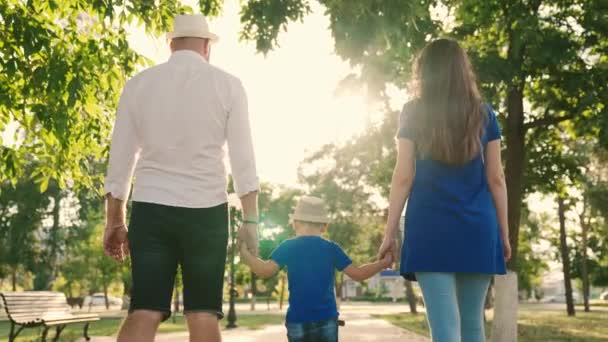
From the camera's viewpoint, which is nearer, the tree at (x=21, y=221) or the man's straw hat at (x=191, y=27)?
the man's straw hat at (x=191, y=27)

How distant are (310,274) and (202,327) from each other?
1.44 metres

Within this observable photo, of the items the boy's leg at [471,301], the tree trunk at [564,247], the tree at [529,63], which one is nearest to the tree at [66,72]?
the tree at [529,63]

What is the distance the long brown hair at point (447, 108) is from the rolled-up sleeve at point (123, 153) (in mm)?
1493

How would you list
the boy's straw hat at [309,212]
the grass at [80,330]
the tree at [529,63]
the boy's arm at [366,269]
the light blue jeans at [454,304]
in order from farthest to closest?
the grass at [80,330] < the tree at [529,63] < the boy's straw hat at [309,212] < the boy's arm at [366,269] < the light blue jeans at [454,304]

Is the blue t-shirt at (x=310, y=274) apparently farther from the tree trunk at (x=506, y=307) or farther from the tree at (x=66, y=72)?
the tree trunk at (x=506, y=307)

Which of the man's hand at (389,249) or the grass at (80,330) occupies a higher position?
the man's hand at (389,249)

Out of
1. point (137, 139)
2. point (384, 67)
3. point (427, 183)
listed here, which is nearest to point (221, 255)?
point (137, 139)

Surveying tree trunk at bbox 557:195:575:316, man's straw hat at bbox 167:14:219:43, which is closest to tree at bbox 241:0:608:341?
man's straw hat at bbox 167:14:219:43

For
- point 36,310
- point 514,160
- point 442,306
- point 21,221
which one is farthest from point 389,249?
point 21,221

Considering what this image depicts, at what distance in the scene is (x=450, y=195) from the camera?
152 inches

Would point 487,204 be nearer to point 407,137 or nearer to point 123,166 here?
point 407,137

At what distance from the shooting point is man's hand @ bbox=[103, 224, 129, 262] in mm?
3984

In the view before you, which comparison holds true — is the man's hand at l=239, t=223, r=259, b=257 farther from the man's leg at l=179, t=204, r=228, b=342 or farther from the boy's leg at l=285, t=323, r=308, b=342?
the boy's leg at l=285, t=323, r=308, b=342

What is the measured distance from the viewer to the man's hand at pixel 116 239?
3.98 metres
